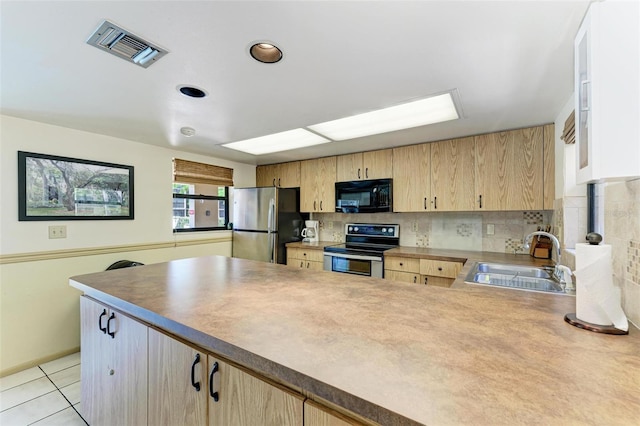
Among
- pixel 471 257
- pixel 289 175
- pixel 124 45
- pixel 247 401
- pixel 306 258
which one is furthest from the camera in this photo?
pixel 289 175

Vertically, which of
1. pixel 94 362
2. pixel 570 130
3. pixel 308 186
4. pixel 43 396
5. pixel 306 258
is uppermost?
pixel 570 130

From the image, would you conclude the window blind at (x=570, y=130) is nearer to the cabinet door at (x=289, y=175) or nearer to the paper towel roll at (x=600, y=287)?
the paper towel roll at (x=600, y=287)

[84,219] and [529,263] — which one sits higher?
[84,219]

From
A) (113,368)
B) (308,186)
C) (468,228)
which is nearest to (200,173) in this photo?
(308,186)

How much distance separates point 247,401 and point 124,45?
1620 millimetres

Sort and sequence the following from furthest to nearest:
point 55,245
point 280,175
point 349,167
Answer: point 280,175 < point 349,167 < point 55,245

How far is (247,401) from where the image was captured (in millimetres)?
865

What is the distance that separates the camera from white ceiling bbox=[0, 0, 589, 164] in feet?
3.72

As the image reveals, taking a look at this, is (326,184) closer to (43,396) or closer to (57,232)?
(57,232)

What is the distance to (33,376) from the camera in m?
2.35

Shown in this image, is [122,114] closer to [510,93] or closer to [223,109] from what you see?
[223,109]

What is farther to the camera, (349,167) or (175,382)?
(349,167)

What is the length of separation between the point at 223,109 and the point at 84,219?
6.11 ft

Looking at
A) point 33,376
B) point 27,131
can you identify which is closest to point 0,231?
point 27,131
